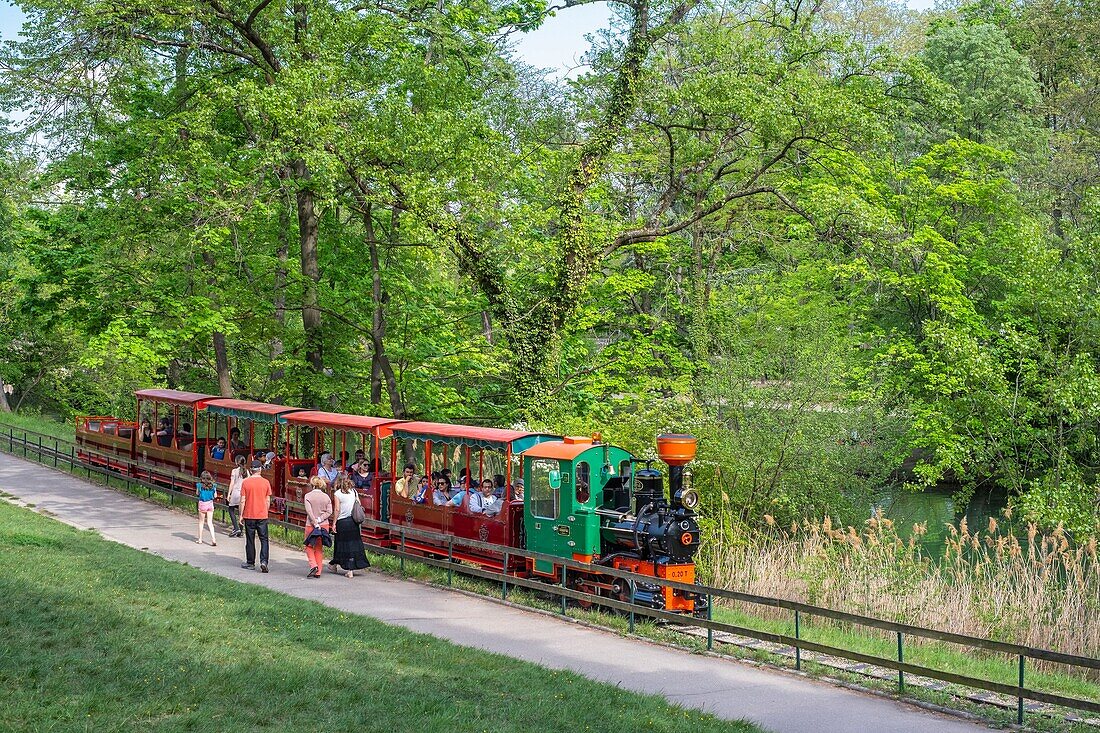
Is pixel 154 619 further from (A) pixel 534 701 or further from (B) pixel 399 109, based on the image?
(B) pixel 399 109

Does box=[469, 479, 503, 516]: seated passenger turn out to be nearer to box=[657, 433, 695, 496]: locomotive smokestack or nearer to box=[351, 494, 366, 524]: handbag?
box=[351, 494, 366, 524]: handbag

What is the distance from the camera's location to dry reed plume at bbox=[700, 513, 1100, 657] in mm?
14320

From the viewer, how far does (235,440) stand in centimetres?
2608

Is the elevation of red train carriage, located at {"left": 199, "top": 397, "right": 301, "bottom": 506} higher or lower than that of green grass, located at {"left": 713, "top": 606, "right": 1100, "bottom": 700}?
higher

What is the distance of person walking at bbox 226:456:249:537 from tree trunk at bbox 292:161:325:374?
898 cm

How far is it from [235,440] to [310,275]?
22.6 ft

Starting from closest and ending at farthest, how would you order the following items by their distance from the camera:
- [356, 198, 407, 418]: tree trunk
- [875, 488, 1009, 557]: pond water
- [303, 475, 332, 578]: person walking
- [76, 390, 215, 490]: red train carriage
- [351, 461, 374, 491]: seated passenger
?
[303, 475, 332, 578]: person walking < [351, 461, 374, 491]: seated passenger < [875, 488, 1009, 557]: pond water < [76, 390, 215, 490]: red train carriage < [356, 198, 407, 418]: tree trunk

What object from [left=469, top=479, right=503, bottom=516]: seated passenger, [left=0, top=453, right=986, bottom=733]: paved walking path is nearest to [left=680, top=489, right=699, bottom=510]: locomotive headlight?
[left=0, top=453, right=986, bottom=733]: paved walking path

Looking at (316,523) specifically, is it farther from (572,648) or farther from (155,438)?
(155,438)

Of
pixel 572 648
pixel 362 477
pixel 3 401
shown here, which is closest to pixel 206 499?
pixel 362 477

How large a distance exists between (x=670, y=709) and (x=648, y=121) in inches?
→ 823

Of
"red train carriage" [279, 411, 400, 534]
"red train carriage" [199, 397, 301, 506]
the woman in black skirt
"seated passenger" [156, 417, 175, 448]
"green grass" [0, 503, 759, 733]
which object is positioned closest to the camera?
"green grass" [0, 503, 759, 733]

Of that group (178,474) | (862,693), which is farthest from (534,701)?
(178,474)

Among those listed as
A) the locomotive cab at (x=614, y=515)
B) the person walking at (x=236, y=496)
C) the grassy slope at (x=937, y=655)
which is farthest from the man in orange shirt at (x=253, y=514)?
the grassy slope at (x=937, y=655)
